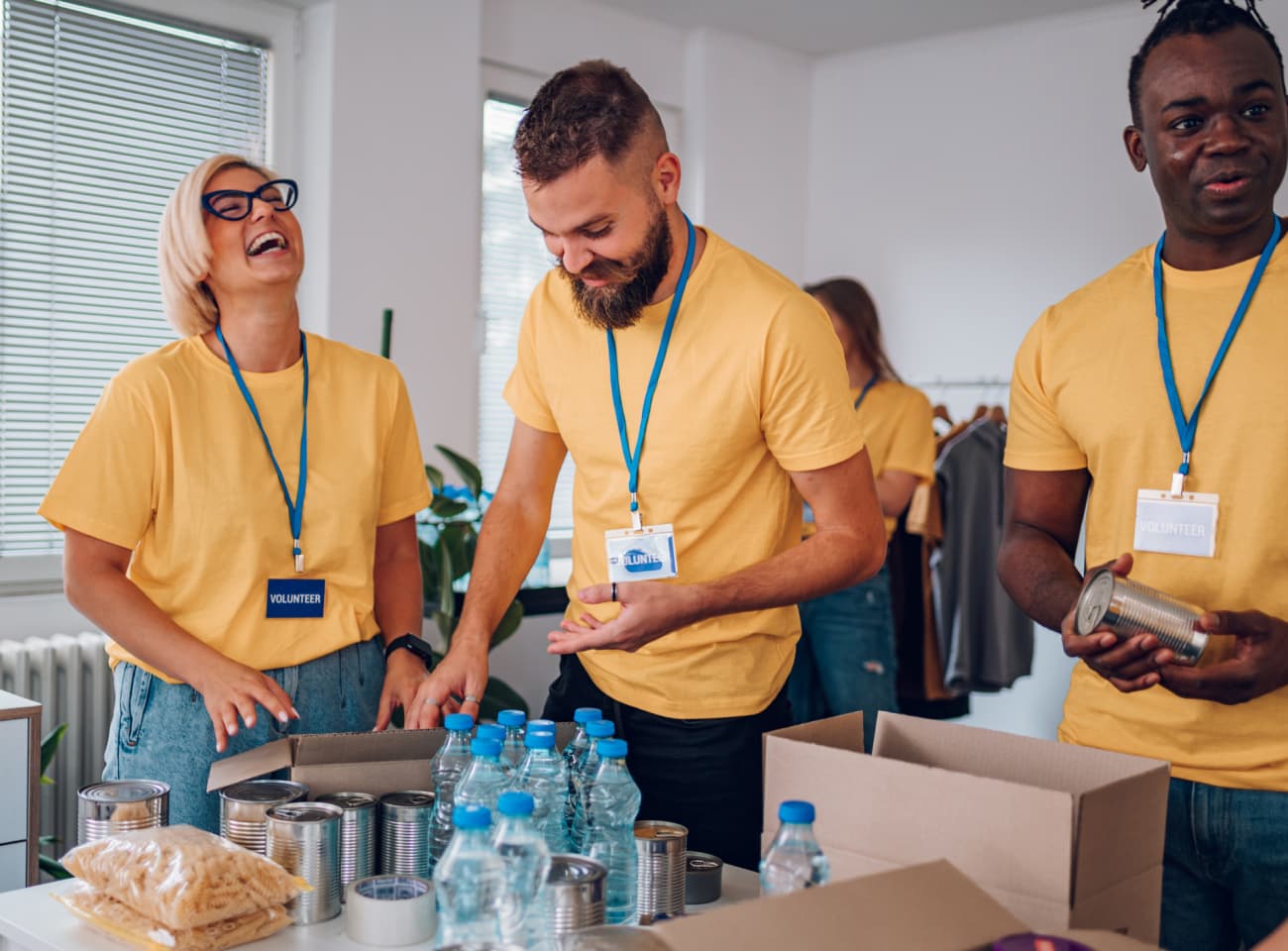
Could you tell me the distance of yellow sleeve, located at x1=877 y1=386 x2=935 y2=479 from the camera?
4.14m

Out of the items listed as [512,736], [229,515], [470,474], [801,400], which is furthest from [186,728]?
[470,474]

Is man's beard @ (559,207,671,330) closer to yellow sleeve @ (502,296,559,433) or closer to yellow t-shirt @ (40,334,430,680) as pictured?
yellow sleeve @ (502,296,559,433)

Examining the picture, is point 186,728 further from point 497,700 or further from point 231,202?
point 497,700

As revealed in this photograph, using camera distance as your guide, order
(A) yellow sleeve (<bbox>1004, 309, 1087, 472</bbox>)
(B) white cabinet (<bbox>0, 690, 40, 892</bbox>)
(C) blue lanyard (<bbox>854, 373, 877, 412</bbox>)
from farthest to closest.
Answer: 1. (C) blue lanyard (<bbox>854, 373, 877, 412</bbox>)
2. (B) white cabinet (<bbox>0, 690, 40, 892</bbox>)
3. (A) yellow sleeve (<bbox>1004, 309, 1087, 472</bbox>)

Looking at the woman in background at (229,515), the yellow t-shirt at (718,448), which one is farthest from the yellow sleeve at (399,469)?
the yellow t-shirt at (718,448)

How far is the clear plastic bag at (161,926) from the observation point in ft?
4.38

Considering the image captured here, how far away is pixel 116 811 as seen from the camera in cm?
155

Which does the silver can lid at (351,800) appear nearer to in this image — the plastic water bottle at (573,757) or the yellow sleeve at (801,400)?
the plastic water bottle at (573,757)

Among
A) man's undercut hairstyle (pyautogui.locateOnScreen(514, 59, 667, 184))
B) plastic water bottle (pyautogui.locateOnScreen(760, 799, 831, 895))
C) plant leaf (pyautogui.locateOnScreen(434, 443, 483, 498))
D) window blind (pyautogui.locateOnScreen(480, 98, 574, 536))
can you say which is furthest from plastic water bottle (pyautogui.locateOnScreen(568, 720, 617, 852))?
window blind (pyautogui.locateOnScreen(480, 98, 574, 536))

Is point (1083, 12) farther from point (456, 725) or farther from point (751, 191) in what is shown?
point (456, 725)

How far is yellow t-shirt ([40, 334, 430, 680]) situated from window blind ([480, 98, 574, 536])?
2903 millimetres

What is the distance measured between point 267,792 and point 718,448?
790 mm

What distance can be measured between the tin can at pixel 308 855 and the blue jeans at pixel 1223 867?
1018 mm

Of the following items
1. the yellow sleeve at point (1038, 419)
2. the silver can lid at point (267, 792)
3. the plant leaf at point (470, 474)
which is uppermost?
the yellow sleeve at point (1038, 419)
